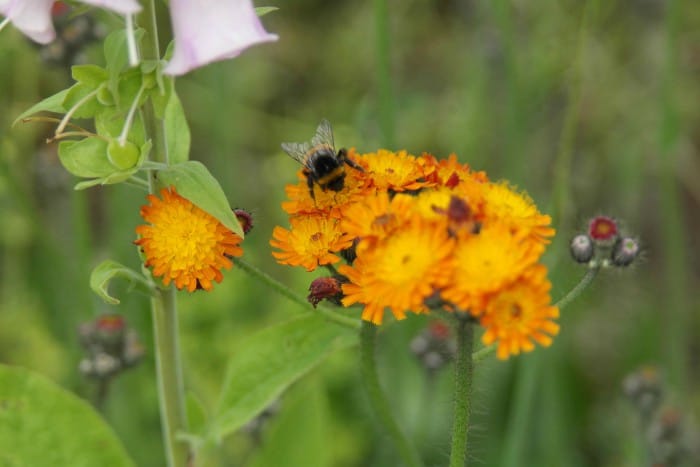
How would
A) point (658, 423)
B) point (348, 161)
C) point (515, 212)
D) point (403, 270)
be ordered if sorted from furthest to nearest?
point (658, 423) → point (348, 161) → point (515, 212) → point (403, 270)

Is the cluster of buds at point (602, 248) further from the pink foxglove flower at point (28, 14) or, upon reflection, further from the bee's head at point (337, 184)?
the pink foxglove flower at point (28, 14)

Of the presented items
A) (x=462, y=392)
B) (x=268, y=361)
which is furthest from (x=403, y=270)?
Answer: (x=268, y=361)

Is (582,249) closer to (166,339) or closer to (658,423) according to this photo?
(166,339)

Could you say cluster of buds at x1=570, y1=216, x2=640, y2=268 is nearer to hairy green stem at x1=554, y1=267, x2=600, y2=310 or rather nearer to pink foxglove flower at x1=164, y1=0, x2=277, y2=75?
hairy green stem at x1=554, y1=267, x2=600, y2=310

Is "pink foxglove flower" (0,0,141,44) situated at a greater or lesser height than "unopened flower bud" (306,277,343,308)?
greater

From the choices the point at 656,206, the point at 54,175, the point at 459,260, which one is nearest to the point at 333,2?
the point at 656,206

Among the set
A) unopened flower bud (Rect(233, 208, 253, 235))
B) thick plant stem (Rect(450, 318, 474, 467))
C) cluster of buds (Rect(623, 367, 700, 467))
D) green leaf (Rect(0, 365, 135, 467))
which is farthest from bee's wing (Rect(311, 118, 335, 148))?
cluster of buds (Rect(623, 367, 700, 467))

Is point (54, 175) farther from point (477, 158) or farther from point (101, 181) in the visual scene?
point (101, 181)
